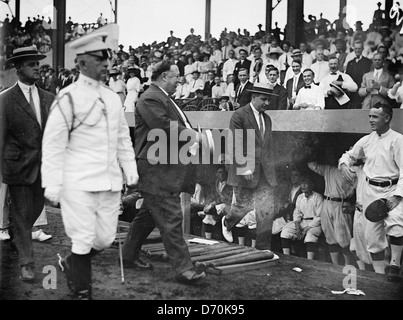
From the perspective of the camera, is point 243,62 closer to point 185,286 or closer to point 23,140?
point 23,140

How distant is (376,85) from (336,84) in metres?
0.60

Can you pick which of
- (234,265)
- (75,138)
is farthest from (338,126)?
(75,138)

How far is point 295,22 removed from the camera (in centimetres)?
719

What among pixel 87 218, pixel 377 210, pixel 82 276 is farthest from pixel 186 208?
pixel 87 218

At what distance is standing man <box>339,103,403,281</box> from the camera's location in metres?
4.92

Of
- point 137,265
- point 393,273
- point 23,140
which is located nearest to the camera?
point 23,140

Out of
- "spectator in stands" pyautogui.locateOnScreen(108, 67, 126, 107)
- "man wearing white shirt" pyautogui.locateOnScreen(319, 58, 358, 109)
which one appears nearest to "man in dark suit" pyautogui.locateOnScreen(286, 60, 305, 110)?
"man wearing white shirt" pyautogui.locateOnScreen(319, 58, 358, 109)

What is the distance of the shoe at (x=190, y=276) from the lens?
4180 millimetres

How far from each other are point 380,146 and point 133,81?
99.5 inches

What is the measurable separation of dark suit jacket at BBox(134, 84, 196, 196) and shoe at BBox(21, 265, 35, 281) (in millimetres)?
1041

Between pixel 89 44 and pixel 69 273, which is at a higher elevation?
pixel 89 44

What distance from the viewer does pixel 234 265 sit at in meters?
4.70

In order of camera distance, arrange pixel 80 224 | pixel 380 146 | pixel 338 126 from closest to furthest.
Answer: pixel 80 224 < pixel 380 146 < pixel 338 126
